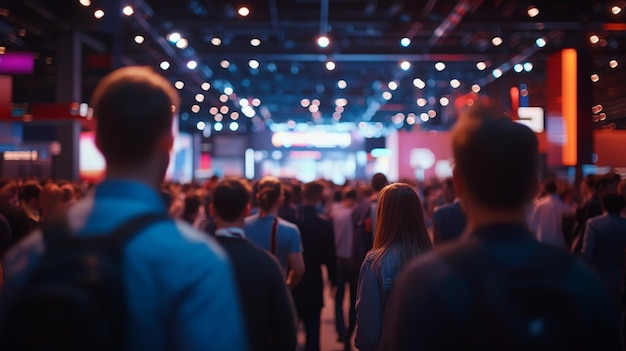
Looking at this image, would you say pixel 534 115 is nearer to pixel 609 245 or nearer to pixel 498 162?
pixel 609 245

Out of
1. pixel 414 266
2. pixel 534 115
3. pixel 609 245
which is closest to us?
pixel 414 266

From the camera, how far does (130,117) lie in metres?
1.70

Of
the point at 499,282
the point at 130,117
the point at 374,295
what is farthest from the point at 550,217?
the point at 130,117

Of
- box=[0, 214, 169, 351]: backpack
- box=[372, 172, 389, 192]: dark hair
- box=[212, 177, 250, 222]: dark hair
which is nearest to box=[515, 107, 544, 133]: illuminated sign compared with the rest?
box=[372, 172, 389, 192]: dark hair

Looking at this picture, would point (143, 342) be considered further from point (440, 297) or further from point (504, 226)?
point (504, 226)

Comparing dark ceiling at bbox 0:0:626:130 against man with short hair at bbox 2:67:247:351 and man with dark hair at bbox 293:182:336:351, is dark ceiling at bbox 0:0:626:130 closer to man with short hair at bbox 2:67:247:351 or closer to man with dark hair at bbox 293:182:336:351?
man with dark hair at bbox 293:182:336:351

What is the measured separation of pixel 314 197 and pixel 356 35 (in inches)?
569

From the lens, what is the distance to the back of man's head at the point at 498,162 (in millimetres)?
1728

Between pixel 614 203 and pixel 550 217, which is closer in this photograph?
pixel 614 203

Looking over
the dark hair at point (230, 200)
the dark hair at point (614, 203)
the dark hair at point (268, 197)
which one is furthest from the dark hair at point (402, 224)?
the dark hair at point (614, 203)

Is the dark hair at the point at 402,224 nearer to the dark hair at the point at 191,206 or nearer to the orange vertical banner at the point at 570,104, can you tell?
the dark hair at the point at 191,206

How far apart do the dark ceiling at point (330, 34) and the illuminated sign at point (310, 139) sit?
361 inches

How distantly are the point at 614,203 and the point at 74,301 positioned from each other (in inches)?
225

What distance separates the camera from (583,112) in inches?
530
